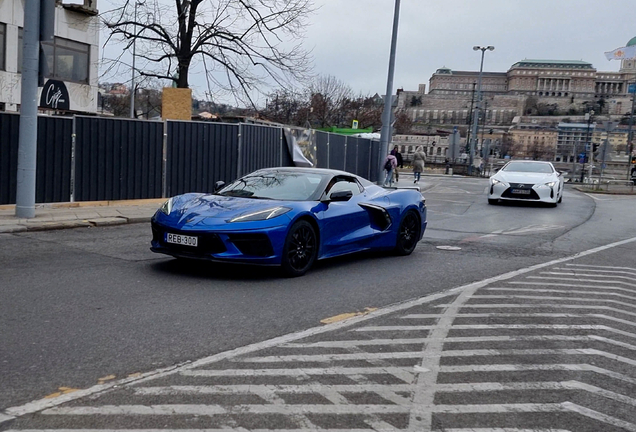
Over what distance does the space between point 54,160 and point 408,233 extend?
7.64 meters

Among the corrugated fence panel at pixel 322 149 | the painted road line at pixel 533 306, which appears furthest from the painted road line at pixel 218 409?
the corrugated fence panel at pixel 322 149

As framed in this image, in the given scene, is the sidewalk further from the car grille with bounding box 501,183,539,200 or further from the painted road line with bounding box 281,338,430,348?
the car grille with bounding box 501,183,539,200

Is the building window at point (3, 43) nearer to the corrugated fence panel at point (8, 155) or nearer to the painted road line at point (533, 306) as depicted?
the corrugated fence panel at point (8, 155)

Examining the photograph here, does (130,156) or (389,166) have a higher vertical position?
(130,156)

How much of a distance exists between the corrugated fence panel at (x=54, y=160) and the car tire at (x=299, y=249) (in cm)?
764

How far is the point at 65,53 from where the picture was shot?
32.6 metres

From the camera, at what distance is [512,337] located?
5.75m

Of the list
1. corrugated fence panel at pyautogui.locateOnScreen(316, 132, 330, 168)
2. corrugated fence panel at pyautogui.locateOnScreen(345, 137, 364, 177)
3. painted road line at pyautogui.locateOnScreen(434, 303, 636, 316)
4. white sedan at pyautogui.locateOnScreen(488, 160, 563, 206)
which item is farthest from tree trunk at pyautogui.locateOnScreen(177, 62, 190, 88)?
painted road line at pyautogui.locateOnScreen(434, 303, 636, 316)

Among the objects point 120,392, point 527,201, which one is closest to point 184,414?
point 120,392

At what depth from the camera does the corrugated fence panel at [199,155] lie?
16547mm

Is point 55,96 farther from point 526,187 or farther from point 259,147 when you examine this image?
point 526,187

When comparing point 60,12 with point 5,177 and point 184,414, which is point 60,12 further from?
point 184,414

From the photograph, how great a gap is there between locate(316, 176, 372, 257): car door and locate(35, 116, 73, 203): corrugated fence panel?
7.17m

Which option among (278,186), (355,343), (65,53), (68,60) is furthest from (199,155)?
(68,60)
